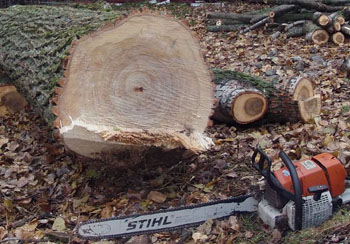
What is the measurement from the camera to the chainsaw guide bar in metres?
2.90

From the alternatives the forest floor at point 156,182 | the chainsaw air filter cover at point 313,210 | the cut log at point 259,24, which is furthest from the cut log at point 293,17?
the chainsaw air filter cover at point 313,210

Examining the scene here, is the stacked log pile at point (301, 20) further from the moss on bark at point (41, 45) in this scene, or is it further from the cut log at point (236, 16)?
the moss on bark at point (41, 45)

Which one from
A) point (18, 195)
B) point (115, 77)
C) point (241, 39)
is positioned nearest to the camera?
point (115, 77)

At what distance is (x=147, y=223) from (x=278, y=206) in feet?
2.74

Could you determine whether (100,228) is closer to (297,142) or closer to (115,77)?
(115,77)

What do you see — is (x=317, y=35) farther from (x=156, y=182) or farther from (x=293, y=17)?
(x=156, y=182)

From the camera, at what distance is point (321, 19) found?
9.14 m

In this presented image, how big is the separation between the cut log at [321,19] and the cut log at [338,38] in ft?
0.98

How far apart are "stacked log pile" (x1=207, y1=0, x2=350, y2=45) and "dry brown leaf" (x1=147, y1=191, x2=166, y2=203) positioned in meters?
6.46

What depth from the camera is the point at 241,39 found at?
33.2 ft

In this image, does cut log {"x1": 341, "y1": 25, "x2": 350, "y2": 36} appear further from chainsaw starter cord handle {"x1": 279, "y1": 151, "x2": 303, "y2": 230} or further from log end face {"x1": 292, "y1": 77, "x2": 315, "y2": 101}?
chainsaw starter cord handle {"x1": 279, "y1": 151, "x2": 303, "y2": 230}

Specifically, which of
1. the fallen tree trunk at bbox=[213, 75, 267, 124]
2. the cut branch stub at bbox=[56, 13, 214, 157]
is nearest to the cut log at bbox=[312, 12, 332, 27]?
the fallen tree trunk at bbox=[213, 75, 267, 124]

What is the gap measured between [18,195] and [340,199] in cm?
239

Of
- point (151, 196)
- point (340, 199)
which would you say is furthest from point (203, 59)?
point (340, 199)
